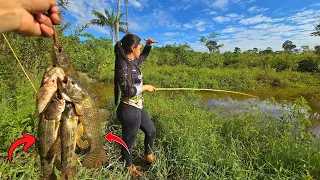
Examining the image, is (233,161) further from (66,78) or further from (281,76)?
(281,76)

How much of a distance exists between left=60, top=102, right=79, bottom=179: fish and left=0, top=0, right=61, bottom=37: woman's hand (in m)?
0.44

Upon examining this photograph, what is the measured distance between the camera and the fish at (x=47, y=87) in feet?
3.84

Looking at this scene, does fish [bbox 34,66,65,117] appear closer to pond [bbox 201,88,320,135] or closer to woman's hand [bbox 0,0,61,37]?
woman's hand [bbox 0,0,61,37]

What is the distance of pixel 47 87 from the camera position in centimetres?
117

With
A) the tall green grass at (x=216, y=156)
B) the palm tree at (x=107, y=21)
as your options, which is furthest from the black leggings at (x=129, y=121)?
the palm tree at (x=107, y=21)

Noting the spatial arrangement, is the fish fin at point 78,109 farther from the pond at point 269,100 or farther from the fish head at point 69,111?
the pond at point 269,100

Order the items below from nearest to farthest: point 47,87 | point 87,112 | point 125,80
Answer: point 47,87 → point 87,112 → point 125,80

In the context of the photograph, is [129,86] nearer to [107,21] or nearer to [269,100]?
[269,100]

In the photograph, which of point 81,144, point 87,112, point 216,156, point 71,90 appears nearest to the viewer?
point 71,90

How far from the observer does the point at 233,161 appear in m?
3.32

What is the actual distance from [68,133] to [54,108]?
0.18m

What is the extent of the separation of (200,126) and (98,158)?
3374 mm

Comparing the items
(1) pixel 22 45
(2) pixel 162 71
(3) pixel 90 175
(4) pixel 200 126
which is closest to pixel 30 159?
(3) pixel 90 175

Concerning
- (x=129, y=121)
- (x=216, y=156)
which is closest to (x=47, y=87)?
(x=129, y=121)
